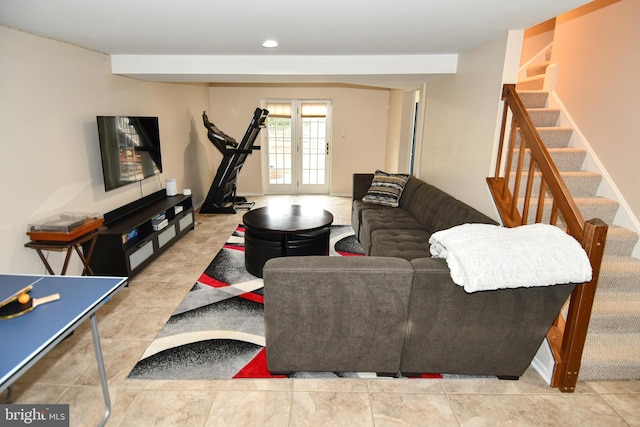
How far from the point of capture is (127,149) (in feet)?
12.8

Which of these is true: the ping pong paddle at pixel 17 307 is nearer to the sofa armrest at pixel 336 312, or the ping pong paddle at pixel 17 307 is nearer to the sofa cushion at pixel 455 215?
the sofa armrest at pixel 336 312

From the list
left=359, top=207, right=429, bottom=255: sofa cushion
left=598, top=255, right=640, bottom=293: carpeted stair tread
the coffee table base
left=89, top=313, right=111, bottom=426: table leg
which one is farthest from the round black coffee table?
left=598, top=255, right=640, bottom=293: carpeted stair tread

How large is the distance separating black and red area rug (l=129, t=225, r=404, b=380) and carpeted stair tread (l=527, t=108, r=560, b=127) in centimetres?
304

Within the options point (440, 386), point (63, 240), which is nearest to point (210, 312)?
point (63, 240)

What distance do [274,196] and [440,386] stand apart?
5.81m

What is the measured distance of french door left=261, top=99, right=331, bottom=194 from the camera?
24.0 ft

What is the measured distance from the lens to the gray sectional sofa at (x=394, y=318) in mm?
1954

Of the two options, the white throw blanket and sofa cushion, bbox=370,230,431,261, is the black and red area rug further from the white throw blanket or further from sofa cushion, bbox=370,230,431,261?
sofa cushion, bbox=370,230,431,261

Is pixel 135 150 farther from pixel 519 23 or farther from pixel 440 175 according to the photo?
pixel 519 23

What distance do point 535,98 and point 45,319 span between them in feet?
14.7

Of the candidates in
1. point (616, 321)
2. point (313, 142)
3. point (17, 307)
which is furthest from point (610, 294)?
point (313, 142)

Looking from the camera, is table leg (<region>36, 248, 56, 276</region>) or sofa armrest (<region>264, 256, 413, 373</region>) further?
table leg (<region>36, 248, 56, 276</region>)

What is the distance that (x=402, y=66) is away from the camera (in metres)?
3.91

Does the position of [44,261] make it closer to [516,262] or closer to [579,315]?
[516,262]
